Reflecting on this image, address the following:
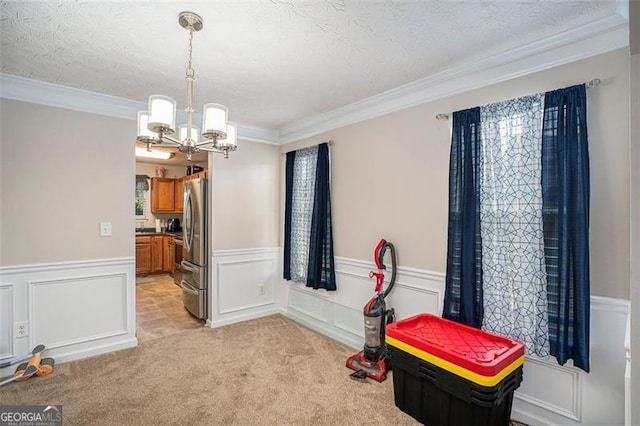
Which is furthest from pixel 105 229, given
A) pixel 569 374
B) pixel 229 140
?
pixel 569 374

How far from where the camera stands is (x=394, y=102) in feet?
9.60

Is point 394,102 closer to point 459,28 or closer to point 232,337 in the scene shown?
point 459,28

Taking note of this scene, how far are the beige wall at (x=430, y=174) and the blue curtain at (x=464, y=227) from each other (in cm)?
12

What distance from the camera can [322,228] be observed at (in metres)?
3.55

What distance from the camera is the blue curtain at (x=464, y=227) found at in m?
2.29

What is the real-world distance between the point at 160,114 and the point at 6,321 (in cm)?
252

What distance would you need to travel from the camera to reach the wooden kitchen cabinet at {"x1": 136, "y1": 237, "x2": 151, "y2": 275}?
20.7 feet

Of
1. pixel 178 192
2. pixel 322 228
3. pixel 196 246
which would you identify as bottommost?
pixel 196 246

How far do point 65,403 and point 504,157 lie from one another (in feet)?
11.6

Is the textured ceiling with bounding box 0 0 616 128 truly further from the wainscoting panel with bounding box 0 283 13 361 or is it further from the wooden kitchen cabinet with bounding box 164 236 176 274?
the wooden kitchen cabinet with bounding box 164 236 176 274

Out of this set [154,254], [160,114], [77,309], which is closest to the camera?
[160,114]

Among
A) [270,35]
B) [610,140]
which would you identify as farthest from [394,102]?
[610,140]

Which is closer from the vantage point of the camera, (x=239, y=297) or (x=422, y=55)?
(x=422, y=55)

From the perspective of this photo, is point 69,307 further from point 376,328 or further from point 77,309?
point 376,328
